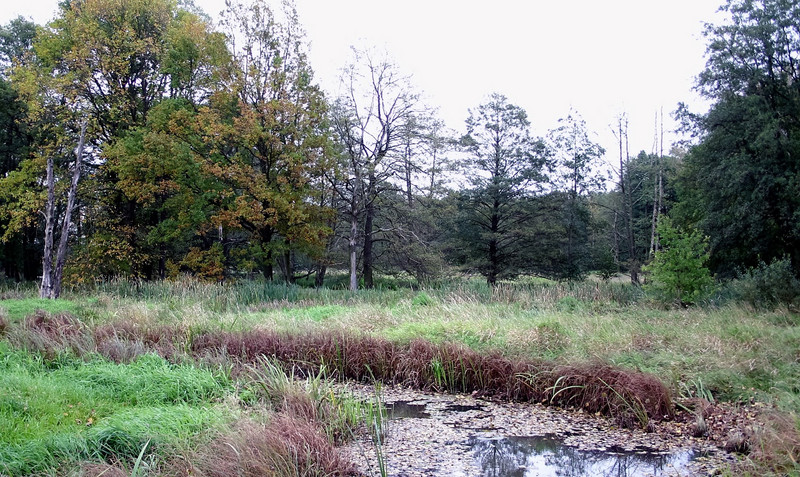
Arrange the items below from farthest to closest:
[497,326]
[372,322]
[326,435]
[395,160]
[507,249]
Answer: [507,249], [395,160], [372,322], [497,326], [326,435]

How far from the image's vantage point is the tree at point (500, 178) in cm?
2636

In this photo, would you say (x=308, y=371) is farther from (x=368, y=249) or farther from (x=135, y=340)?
(x=368, y=249)

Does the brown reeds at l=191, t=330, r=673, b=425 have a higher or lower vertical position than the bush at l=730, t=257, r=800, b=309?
lower

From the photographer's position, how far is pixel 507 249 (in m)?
26.8

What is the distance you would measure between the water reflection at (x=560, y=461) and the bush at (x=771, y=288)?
919 centimetres

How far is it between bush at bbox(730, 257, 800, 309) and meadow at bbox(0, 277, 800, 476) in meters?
1.09

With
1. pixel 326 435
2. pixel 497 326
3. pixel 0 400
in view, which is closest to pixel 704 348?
pixel 497 326

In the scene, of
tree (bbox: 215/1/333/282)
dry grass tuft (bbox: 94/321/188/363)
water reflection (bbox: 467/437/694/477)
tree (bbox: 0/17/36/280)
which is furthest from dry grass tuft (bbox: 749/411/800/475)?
tree (bbox: 0/17/36/280)

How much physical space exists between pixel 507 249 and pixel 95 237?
18346 millimetres

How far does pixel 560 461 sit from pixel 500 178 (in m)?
21.7

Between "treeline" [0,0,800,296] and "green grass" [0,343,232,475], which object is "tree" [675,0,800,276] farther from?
"green grass" [0,343,232,475]

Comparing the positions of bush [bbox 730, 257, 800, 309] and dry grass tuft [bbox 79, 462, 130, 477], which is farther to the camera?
bush [bbox 730, 257, 800, 309]

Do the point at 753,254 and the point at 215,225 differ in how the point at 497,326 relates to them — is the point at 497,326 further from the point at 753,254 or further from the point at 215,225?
the point at 753,254

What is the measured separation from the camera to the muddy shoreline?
502 centimetres
